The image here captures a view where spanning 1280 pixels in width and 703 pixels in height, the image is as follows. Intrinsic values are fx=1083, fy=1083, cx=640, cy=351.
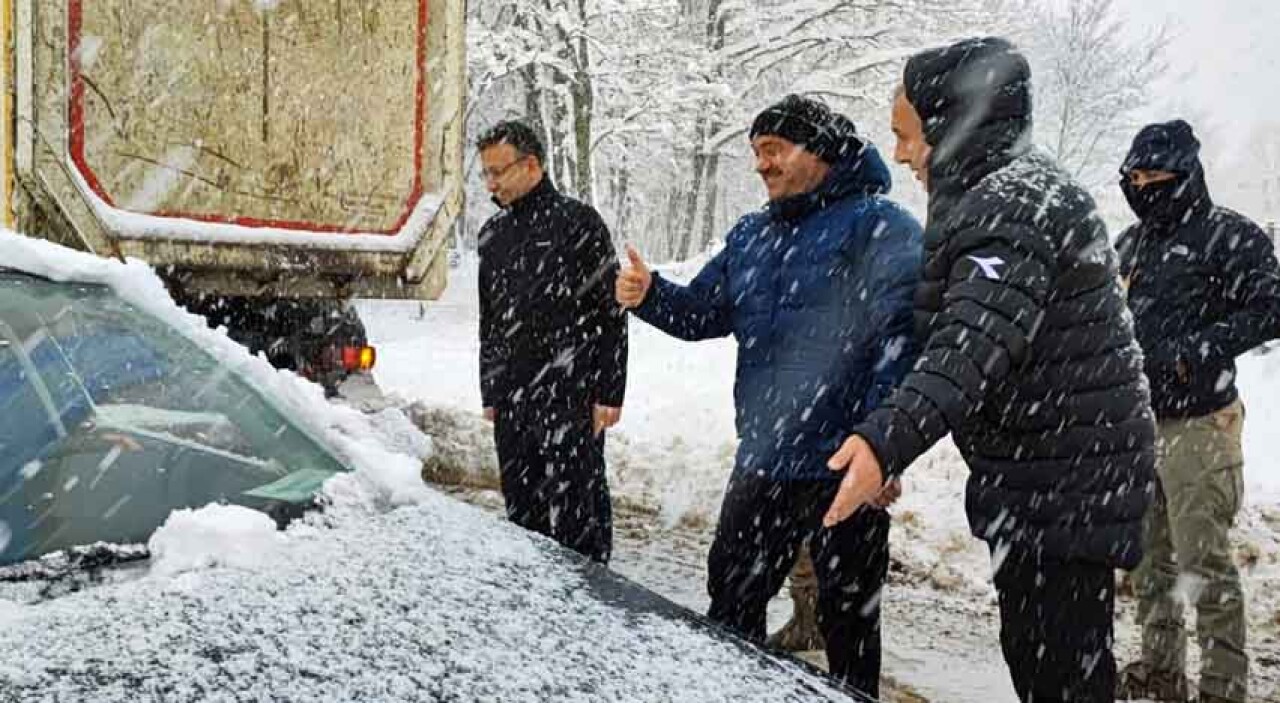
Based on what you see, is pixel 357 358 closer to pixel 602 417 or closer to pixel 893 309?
pixel 602 417

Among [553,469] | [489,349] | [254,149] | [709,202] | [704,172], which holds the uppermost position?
[704,172]

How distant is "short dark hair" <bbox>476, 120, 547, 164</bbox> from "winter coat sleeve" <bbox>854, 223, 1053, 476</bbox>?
A: 2.23m

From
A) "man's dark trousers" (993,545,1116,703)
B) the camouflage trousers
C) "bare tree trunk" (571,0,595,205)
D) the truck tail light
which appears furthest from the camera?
"bare tree trunk" (571,0,595,205)

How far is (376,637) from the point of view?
5.00 feet

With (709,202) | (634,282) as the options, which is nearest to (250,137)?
(634,282)

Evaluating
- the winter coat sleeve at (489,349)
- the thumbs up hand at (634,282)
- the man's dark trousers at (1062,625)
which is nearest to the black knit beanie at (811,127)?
the thumbs up hand at (634,282)

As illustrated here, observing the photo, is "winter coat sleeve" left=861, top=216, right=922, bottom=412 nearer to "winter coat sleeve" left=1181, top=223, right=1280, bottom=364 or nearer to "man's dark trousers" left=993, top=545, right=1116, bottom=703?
"man's dark trousers" left=993, top=545, right=1116, bottom=703

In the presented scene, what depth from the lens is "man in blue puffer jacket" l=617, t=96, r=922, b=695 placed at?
2830 millimetres

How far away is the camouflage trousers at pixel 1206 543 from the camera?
3250 millimetres

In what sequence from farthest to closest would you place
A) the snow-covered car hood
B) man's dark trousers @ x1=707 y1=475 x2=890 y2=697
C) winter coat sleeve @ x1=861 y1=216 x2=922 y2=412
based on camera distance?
man's dark trousers @ x1=707 y1=475 x2=890 y2=697, winter coat sleeve @ x1=861 y1=216 x2=922 y2=412, the snow-covered car hood

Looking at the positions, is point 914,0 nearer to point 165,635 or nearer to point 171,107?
point 171,107

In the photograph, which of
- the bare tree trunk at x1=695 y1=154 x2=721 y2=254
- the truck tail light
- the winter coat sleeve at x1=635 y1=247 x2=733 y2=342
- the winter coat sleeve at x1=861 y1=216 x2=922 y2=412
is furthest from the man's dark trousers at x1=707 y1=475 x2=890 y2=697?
the bare tree trunk at x1=695 y1=154 x2=721 y2=254

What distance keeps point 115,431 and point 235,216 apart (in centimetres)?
272

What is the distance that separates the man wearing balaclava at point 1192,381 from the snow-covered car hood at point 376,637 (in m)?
2.15
